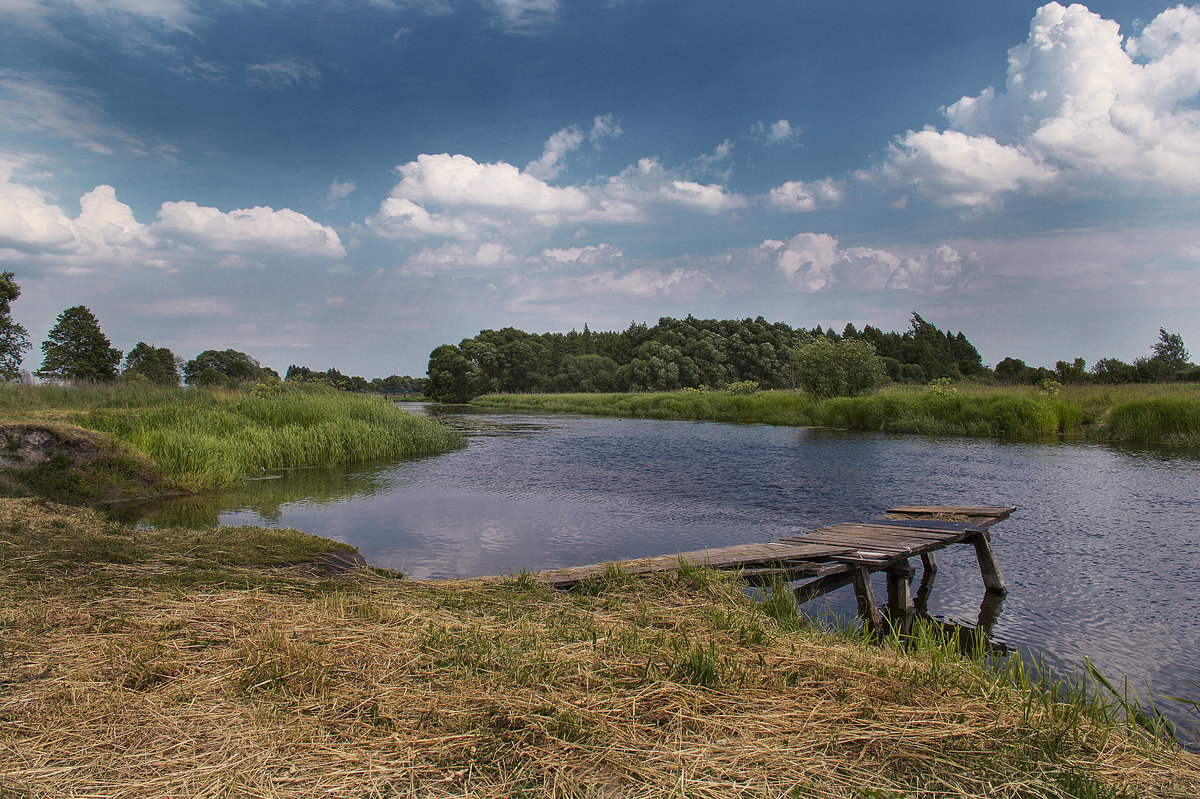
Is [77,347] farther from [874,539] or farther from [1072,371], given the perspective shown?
[1072,371]

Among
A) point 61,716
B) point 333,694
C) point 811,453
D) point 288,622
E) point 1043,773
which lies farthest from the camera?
point 811,453

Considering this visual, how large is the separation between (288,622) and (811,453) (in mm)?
18194

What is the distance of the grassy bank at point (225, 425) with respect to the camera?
44.1 feet

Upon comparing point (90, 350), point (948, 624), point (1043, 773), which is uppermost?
point (90, 350)

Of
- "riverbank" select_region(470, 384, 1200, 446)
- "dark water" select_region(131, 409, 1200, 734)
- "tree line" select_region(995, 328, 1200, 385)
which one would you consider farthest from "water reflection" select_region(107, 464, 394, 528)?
"tree line" select_region(995, 328, 1200, 385)

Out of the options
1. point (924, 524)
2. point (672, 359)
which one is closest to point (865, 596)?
point (924, 524)

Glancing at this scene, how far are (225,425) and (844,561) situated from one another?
16261mm

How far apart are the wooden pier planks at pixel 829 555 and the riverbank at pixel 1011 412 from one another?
1944cm

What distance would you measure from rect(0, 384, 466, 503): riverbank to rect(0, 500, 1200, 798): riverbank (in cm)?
854

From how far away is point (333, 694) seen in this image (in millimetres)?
3021

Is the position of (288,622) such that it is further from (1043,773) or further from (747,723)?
(1043,773)

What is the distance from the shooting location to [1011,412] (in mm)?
24828

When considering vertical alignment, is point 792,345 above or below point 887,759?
above

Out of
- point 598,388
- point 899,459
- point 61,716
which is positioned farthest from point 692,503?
point 598,388
